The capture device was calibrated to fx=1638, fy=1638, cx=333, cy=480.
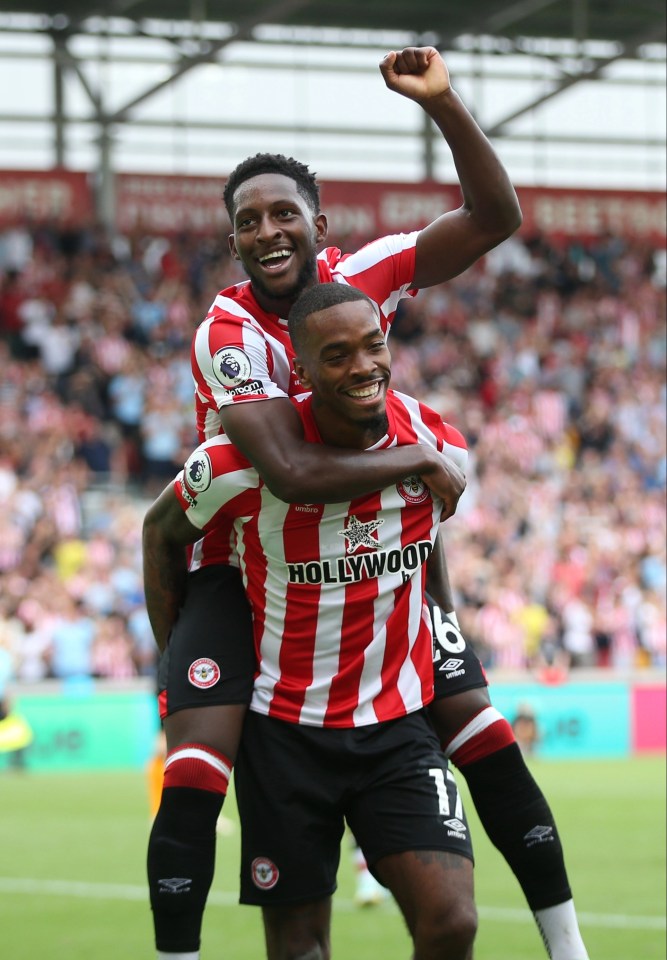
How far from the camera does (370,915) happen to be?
28.3ft

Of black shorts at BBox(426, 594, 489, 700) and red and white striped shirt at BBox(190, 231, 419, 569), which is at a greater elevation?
red and white striped shirt at BBox(190, 231, 419, 569)

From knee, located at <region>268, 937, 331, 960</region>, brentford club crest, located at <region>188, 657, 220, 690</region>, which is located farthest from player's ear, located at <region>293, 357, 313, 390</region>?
knee, located at <region>268, 937, 331, 960</region>

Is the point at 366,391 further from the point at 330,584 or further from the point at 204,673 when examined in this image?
the point at 204,673

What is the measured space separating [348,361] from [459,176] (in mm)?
727

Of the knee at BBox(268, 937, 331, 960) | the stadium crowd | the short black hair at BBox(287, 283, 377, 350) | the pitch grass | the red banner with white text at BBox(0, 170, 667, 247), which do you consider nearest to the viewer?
the short black hair at BBox(287, 283, 377, 350)

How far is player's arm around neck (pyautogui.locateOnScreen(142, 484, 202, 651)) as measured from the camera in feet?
15.6

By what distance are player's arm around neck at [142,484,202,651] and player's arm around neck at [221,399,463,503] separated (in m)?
0.38

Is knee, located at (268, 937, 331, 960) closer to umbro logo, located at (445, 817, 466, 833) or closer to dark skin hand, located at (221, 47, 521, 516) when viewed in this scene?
umbro logo, located at (445, 817, 466, 833)

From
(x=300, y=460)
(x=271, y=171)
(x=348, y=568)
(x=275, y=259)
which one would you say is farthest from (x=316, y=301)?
(x=348, y=568)

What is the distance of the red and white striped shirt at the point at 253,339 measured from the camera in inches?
179

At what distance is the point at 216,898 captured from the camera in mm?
9438

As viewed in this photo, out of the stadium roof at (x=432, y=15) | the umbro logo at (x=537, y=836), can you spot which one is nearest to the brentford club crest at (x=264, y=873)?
the umbro logo at (x=537, y=836)

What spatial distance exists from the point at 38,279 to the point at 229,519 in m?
18.0

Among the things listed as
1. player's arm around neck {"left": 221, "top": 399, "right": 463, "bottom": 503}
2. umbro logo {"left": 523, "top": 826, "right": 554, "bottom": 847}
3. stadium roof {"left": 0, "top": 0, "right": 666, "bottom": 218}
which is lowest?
umbro logo {"left": 523, "top": 826, "right": 554, "bottom": 847}
